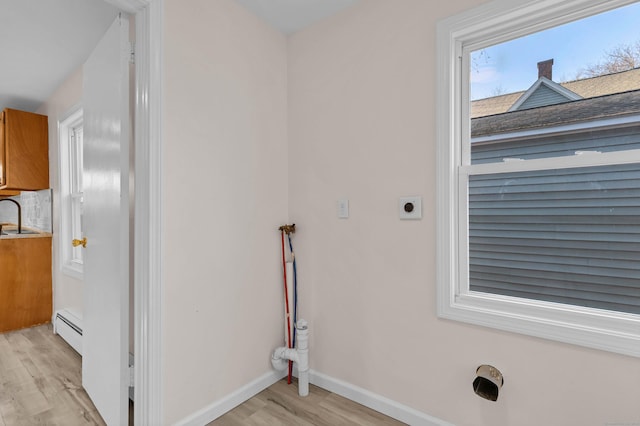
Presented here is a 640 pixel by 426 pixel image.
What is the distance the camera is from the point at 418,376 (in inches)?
65.1

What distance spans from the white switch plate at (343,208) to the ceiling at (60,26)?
3.73 feet

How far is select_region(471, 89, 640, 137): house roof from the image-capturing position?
127 cm

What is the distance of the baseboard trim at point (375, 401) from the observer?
5.34 feet

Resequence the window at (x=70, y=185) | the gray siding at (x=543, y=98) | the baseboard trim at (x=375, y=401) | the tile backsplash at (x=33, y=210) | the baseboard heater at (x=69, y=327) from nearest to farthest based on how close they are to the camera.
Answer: the gray siding at (x=543, y=98), the baseboard trim at (x=375, y=401), the baseboard heater at (x=69, y=327), the window at (x=70, y=185), the tile backsplash at (x=33, y=210)

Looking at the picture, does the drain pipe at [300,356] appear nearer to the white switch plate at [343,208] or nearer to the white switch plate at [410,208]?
the white switch plate at [343,208]

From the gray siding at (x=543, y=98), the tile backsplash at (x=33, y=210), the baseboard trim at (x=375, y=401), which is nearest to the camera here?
the gray siding at (x=543, y=98)

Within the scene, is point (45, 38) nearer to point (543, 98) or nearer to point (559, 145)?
point (543, 98)

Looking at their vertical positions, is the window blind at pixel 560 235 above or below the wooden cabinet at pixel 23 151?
below

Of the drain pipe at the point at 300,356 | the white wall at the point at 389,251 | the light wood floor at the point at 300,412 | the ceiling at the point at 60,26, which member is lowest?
the light wood floor at the point at 300,412

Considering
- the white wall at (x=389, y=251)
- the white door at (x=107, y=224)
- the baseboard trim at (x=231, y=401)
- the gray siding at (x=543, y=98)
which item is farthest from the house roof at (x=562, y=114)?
the baseboard trim at (x=231, y=401)

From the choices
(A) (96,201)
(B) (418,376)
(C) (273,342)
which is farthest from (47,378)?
(B) (418,376)

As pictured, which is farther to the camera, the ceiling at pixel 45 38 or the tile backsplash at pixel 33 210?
the tile backsplash at pixel 33 210

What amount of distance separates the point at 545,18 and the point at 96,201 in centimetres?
240

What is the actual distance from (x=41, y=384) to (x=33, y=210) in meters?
2.54
